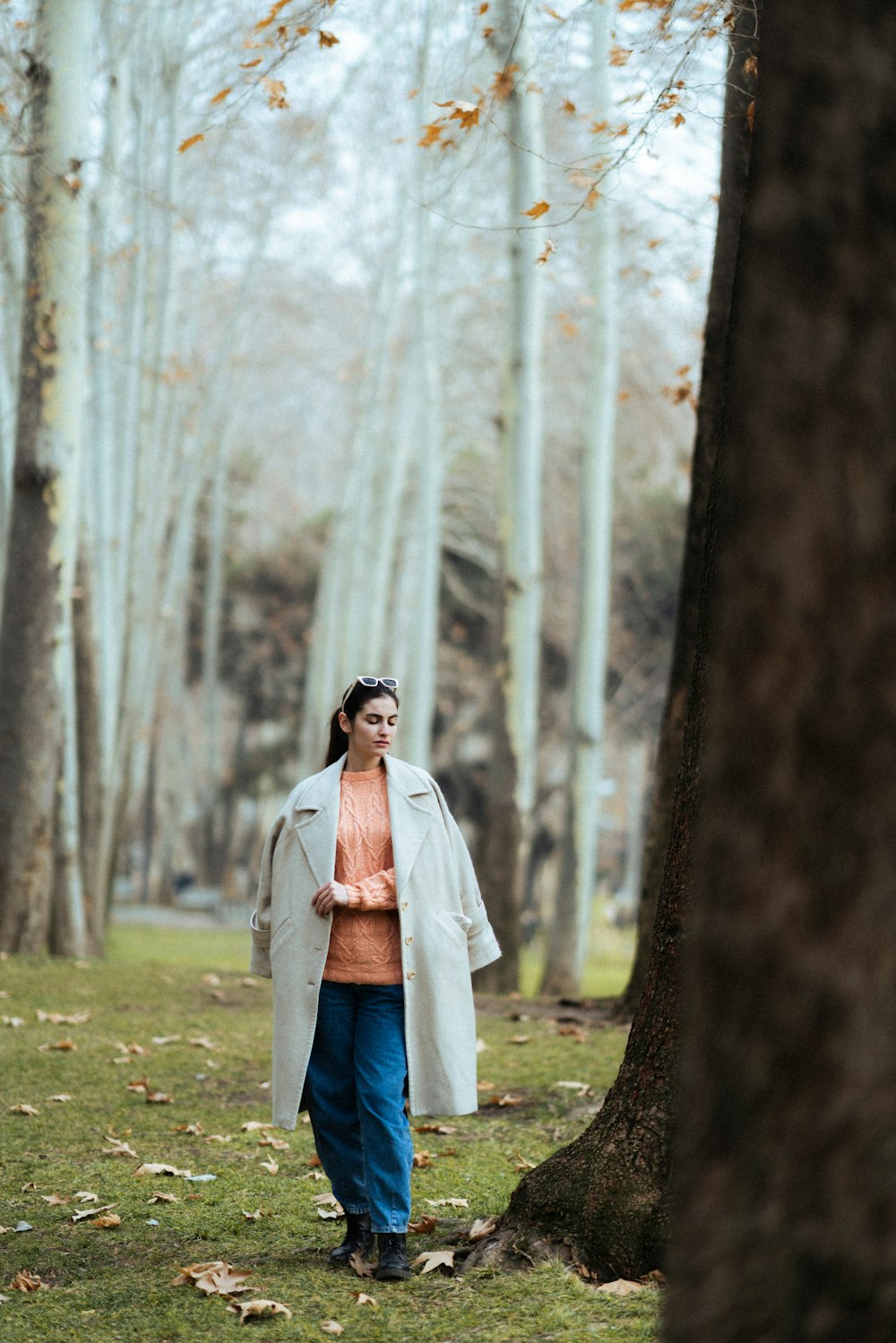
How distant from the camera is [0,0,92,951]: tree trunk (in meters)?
10.3

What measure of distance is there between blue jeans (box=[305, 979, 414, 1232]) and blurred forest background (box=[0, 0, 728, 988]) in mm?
2923

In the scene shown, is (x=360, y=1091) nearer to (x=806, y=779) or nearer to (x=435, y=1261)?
(x=435, y=1261)

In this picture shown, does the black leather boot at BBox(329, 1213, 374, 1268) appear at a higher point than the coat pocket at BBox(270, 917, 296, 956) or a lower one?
lower

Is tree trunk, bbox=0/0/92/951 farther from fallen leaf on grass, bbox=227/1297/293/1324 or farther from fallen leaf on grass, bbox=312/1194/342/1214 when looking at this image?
fallen leaf on grass, bbox=227/1297/293/1324

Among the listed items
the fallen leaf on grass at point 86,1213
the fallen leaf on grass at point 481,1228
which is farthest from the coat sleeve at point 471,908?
the fallen leaf on grass at point 86,1213

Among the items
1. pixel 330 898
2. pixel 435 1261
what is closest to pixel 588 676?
pixel 330 898

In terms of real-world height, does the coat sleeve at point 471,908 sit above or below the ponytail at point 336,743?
below

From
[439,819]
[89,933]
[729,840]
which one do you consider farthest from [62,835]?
[729,840]

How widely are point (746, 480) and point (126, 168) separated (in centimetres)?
1613

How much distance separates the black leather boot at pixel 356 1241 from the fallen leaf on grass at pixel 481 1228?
1.07ft

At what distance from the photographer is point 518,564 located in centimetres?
1348

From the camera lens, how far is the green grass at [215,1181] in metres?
3.87

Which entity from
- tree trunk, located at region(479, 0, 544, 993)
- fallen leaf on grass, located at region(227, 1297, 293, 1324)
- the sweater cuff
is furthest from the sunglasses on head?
tree trunk, located at region(479, 0, 544, 993)

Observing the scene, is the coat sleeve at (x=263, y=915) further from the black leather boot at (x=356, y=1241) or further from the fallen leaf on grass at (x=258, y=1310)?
the fallen leaf on grass at (x=258, y=1310)
